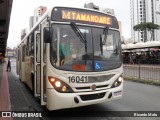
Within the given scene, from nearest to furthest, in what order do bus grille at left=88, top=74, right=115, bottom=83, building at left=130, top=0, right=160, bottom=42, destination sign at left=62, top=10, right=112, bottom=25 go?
bus grille at left=88, top=74, right=115, bottom=83
destination sign at left=62, top=10, right=112, bottom=25
building at left=130, top=0, right=160, bottom=42

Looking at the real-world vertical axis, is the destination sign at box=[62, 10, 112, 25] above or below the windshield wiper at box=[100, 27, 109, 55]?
above

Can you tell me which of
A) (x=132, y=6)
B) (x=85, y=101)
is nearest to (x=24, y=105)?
(x=85, y=101)

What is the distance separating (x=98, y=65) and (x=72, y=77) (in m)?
0.85

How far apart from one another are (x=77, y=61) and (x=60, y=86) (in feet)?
2.61

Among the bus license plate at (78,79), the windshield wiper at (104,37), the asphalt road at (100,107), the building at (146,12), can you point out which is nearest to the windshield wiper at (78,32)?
the windshield wiper at (104,37)

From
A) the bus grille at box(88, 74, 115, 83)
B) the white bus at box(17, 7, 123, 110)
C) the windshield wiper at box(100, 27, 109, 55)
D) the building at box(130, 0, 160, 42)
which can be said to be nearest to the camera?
the white bus at box(17, 7, 123, 110)

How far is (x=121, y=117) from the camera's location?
715cm

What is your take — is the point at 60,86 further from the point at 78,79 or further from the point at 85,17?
the point at 85,17

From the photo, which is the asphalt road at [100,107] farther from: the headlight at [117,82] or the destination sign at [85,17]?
the destination sign at [85,17]

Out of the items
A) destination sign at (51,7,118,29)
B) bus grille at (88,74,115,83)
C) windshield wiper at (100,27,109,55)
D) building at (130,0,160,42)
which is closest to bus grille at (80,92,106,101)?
bus grille at (88,74,115,83)

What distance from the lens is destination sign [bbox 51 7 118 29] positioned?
7.16m

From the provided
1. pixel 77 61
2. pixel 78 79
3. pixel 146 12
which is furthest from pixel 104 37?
pixel 146 12

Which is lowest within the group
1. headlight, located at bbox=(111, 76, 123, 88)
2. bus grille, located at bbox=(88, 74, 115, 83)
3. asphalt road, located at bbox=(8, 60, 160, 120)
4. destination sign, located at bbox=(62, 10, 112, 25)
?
asphalt road, located at bbox=(8, 60, 160, 120)

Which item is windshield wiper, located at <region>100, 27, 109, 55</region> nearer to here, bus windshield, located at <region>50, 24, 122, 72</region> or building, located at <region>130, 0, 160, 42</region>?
bus windshield, located at <region>50, 24, 122, 72</region>
